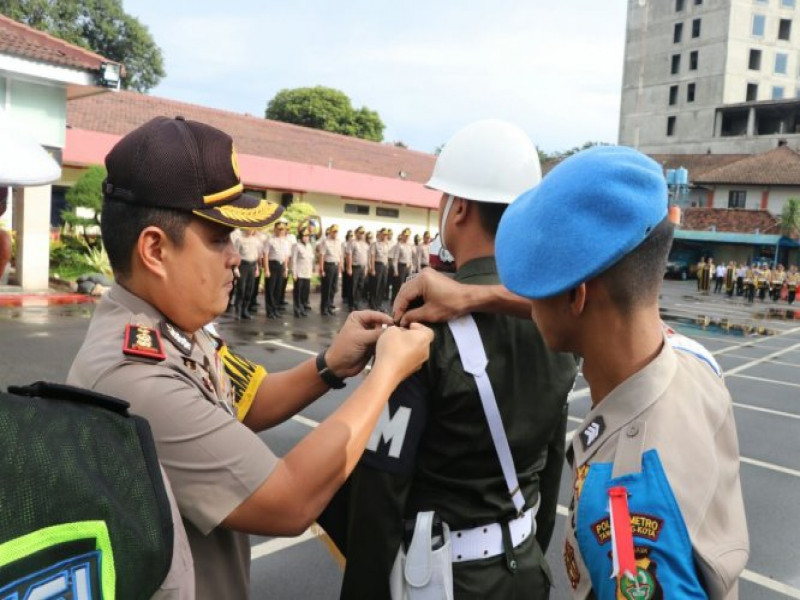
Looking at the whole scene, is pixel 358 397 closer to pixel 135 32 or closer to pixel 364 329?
pixel 364 329

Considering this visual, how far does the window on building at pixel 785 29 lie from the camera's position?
48.1 m


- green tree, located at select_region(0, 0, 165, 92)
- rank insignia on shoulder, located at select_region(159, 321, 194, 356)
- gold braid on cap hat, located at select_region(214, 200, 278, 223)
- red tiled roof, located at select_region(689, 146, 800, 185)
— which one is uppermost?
green tree, located at select_region(0, 0, 165, 92)

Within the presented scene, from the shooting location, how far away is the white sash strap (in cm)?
154

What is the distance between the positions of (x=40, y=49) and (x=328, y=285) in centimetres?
698

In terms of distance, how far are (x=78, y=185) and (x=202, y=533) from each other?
14.8 metres

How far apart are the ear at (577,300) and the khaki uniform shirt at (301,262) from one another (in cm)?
1237

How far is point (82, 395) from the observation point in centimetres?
74

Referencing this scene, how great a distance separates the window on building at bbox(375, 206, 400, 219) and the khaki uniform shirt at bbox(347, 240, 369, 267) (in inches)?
360

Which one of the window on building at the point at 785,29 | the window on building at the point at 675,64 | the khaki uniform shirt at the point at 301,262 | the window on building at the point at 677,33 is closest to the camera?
the khaki uniform shirt at the point at 301,262

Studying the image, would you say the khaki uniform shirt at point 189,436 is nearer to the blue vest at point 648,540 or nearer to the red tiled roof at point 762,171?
the blue vest at point 648,540

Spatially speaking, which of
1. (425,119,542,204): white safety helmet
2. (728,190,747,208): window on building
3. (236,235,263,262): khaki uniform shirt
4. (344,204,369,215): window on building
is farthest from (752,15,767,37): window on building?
(425,119,542,204): white safety helmet

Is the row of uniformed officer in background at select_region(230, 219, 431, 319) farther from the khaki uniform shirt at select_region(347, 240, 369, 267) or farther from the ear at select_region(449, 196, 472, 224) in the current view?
the ear at select_region(449, 196, 472, 224)

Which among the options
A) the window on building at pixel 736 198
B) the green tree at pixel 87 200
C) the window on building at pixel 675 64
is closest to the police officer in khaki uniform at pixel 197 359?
the green tree at pixel 87 200

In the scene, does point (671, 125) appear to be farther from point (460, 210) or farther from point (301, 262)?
point (460, 210)
